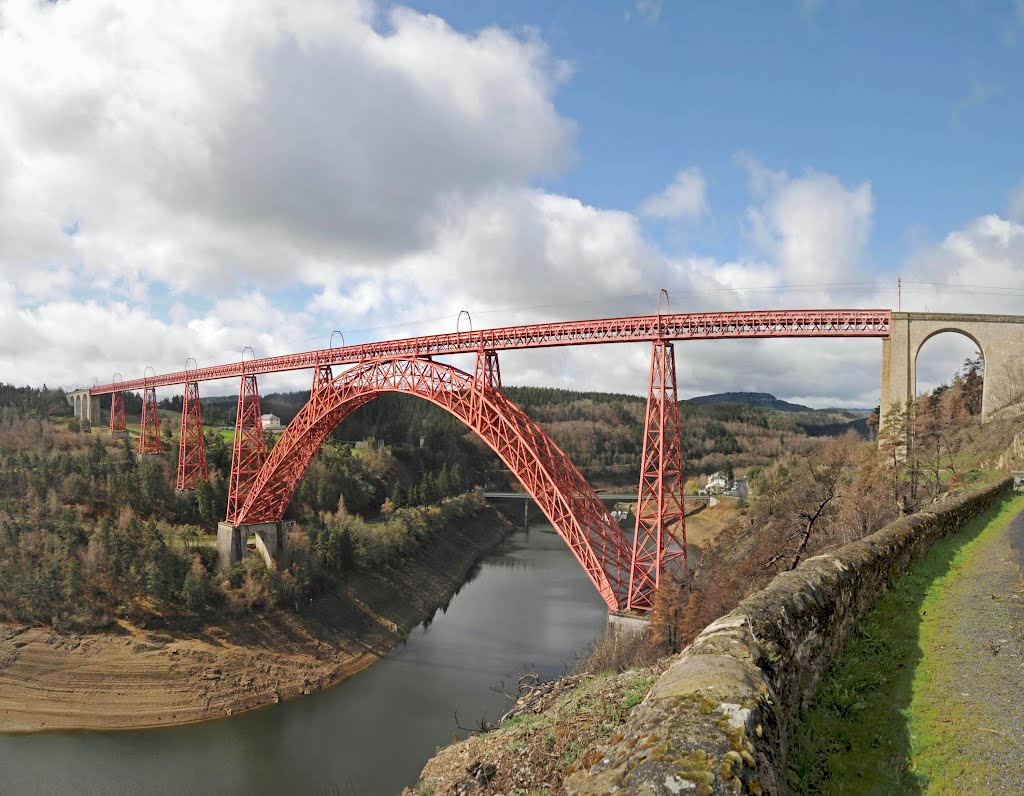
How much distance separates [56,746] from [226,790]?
7.24 metres

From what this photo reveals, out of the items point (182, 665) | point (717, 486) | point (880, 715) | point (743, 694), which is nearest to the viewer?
point (743, 694)

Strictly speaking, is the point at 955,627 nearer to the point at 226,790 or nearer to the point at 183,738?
the point at 226,790

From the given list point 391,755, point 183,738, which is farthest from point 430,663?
point 183,738

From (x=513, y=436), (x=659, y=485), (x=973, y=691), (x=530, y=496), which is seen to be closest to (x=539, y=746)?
(x=973, y=691)

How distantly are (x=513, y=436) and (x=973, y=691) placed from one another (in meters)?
14.9

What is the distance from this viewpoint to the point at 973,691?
15.0ft

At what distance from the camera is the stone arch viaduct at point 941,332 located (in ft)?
55.5

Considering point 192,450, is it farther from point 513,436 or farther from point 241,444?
point 513,436

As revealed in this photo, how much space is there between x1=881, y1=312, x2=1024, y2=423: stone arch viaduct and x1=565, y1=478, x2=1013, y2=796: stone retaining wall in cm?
1314

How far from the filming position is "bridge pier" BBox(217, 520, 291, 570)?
97.7ft

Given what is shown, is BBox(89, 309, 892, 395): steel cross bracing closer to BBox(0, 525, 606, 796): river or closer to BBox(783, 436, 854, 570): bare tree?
BBox(783, 436, 854, 570): bare tree

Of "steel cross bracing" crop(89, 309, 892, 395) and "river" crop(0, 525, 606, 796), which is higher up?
"steel cross bracing" crop(89, 309, 892, 395)

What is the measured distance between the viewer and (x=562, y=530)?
59.6 ft

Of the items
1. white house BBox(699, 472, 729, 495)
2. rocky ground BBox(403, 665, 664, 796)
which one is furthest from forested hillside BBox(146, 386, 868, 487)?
rocky ground BBox(403, 665, 664, 796)
